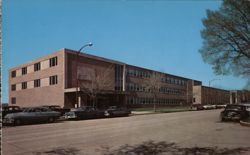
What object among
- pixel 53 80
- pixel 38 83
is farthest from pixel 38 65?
pixel 53 80

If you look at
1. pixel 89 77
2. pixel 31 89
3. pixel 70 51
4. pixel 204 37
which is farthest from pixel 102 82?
pixel 204 37

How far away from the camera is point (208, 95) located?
361 ft

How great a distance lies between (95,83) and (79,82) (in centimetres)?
452

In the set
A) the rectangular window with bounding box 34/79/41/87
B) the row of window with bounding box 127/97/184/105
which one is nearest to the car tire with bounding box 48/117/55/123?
the rectangular window with bounding box 34/79/41/87

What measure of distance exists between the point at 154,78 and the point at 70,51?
1830cm

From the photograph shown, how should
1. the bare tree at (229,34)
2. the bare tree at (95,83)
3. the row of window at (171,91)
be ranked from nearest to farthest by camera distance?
the bare tree at (229,34) → the bare tree at (95,83) → the row of window at (171,91)

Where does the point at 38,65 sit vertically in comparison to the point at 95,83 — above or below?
above

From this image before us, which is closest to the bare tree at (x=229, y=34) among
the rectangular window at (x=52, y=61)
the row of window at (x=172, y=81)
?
the rectangular window at (x=52, y=61)

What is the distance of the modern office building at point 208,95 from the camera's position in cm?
10375

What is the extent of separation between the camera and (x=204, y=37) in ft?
88.2

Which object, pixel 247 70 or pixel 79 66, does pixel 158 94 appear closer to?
pixel 79 66

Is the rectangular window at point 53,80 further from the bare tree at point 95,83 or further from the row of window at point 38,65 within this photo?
the bare tree at point 95,83

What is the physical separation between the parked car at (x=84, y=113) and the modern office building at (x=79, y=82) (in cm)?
780

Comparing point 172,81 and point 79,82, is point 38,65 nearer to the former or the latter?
point 79,82
